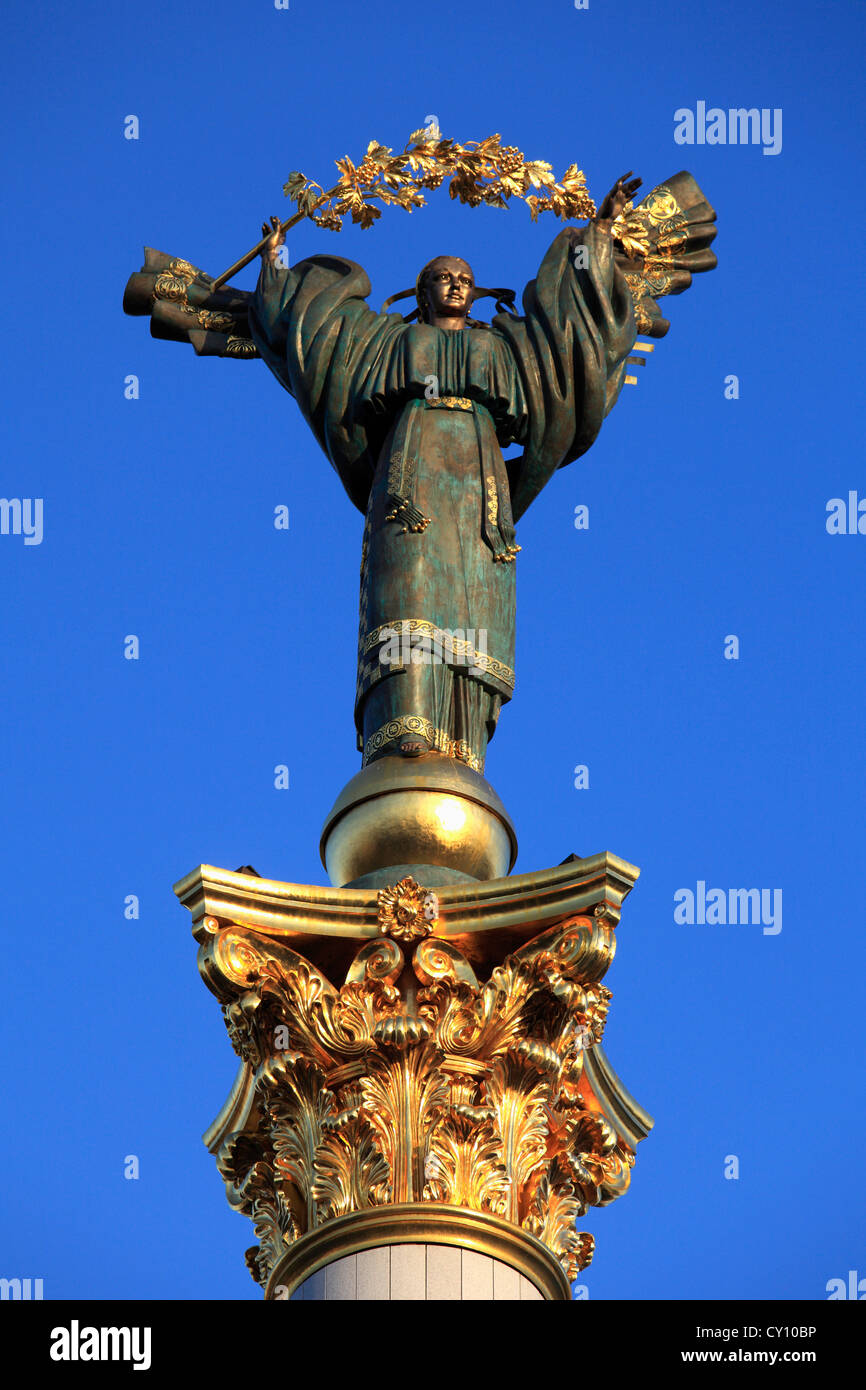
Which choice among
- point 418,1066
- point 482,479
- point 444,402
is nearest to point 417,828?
point 418,1066

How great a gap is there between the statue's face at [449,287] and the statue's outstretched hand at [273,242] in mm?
1497

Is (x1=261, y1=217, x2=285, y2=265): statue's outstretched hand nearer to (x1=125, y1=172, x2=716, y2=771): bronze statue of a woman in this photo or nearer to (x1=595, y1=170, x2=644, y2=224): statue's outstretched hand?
(x1=125, y1=172, x2=716, y2=771): bronze statue of a woman

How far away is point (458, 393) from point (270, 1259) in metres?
8.04

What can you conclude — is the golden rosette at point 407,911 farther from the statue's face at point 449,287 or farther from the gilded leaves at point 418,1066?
the statue's face at point 449,287

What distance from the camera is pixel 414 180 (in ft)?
77.6

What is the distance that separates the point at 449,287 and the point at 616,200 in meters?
1.74

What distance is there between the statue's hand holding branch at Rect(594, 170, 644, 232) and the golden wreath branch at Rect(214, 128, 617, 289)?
3.06ft

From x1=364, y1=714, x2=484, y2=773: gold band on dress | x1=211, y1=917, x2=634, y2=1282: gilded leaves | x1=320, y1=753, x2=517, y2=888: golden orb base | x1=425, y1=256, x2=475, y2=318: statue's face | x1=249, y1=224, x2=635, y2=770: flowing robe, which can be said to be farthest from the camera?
x1=425, y1=256, x2=475, y2=318: statue's face

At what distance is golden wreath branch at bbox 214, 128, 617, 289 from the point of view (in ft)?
77.1

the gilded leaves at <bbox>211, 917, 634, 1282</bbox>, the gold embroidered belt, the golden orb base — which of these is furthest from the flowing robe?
the gilded leaves at <bbox>211, 917, 634, 1282</bbox>

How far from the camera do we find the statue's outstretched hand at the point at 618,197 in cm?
→ 2259

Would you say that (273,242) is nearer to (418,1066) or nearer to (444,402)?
(444,402)

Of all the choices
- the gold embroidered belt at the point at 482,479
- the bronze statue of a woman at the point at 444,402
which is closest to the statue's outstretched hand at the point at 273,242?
the bronze statue of a woman at the point at 444,402

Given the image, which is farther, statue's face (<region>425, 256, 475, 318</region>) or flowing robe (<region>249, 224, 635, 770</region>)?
statue's face (<region>425, 256, 475, 318</region>)
